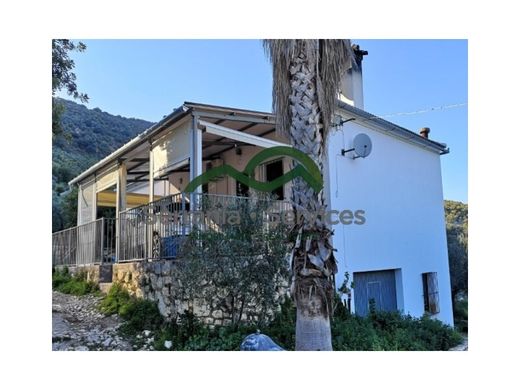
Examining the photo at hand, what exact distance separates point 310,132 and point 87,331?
581cm

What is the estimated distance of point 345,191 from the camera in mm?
11422

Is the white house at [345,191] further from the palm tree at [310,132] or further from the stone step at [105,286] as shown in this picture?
the palm tree at [310,132]

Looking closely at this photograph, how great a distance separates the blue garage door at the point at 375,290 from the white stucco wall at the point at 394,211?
0.24 meters

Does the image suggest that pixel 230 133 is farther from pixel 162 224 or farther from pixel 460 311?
pixel 460 311

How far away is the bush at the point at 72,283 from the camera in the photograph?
1164 centimetres

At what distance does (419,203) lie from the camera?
1335 centimetres

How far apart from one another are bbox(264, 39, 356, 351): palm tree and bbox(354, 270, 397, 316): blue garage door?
16.4 feet

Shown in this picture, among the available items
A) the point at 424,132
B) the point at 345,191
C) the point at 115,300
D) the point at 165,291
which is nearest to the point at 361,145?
the point at 345,191

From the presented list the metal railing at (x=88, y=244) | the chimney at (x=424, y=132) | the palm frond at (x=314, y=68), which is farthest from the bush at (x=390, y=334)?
the metal railing at (x=88, y=244)

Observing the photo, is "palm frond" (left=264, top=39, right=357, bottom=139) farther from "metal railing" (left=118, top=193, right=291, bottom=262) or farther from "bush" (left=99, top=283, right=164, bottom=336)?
"bush" (left=99, top=283, right=164, bottom=336)

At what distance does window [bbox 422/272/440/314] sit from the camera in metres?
13.9
